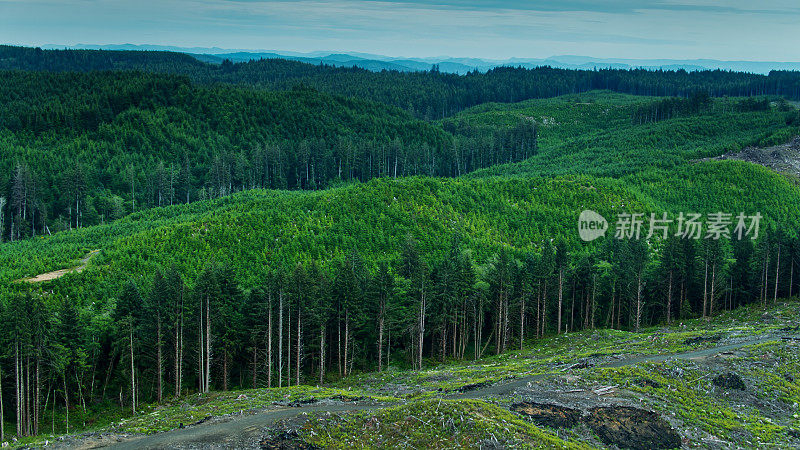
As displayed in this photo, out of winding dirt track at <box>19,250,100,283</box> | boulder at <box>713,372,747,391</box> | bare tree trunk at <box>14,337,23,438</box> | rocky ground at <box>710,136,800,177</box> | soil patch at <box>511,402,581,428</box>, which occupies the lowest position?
bare tree trunk at <box>14,337,23,438</box>

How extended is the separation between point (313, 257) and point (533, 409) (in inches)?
1586

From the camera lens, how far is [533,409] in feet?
116

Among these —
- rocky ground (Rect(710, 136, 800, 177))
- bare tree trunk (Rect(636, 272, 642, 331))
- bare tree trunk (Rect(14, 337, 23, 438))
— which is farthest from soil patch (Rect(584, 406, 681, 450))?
rocky ground (Rect(710, 136, 800, 177))

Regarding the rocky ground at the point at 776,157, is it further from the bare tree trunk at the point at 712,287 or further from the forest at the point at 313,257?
the bare tree trunk at the point at 712,287

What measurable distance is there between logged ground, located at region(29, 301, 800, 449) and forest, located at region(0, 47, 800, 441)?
7.30m

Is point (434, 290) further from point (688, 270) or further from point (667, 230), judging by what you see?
point (667, 230)

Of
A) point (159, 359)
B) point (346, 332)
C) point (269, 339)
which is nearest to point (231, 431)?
point (159, 359)

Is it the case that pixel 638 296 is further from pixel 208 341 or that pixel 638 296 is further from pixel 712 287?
pixel 208 341

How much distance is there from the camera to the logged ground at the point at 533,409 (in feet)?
104

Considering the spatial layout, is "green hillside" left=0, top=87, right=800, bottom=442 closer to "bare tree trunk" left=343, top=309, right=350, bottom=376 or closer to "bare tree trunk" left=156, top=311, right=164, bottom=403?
"bare tree trunk" left=343, top=309, right=350, bottom=376

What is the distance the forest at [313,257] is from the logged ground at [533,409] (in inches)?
287

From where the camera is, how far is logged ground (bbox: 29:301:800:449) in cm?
3181

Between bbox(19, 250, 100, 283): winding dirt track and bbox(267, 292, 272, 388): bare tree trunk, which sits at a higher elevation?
bbox(19, 250, 100, 283): winding dirt track

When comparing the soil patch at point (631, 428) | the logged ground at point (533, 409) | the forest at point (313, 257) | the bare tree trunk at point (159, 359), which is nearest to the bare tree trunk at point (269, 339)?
the forest at point (313, 257)
